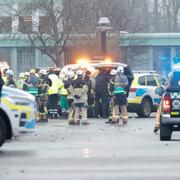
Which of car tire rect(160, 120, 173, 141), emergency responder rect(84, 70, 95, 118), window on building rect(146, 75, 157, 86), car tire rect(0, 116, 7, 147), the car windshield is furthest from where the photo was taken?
window on building rect(146, 75, 157, 86)

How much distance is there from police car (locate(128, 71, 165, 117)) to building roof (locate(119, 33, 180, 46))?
56.9 ft

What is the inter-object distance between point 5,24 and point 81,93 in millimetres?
24965

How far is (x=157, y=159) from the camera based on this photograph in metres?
13.7

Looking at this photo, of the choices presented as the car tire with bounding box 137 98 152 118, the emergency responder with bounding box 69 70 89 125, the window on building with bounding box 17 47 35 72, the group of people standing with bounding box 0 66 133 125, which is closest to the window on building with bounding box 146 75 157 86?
the car tire with bounding box 137 98 152 118

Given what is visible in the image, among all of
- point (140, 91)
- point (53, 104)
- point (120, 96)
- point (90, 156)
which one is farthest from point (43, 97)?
point (90, 156)

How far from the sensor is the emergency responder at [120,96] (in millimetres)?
24672

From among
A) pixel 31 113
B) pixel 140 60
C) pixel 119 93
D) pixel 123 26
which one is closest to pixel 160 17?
pixel 140 60

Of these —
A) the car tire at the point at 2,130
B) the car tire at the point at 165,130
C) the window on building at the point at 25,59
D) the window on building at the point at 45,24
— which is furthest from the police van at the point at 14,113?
the window on building at the point at 25,59

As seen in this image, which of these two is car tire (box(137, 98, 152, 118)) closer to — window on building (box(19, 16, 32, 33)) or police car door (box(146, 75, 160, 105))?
police car door (box(146, 75, 160, 105))

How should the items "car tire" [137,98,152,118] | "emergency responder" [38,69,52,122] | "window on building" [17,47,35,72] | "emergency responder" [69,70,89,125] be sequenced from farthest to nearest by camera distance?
1. "window on building" [17,47,35,72]
2. "car tire" [137,98,152,118]
3. "emergency responder" [38,69,52,122]
4. "emergency responder" [69,70,89,125]

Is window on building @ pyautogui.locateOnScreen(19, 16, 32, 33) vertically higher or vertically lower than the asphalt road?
higher

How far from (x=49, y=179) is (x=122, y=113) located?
1355cm

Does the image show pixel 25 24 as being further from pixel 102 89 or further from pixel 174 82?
pixel 174 82

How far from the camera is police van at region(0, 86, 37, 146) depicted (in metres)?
15.3
